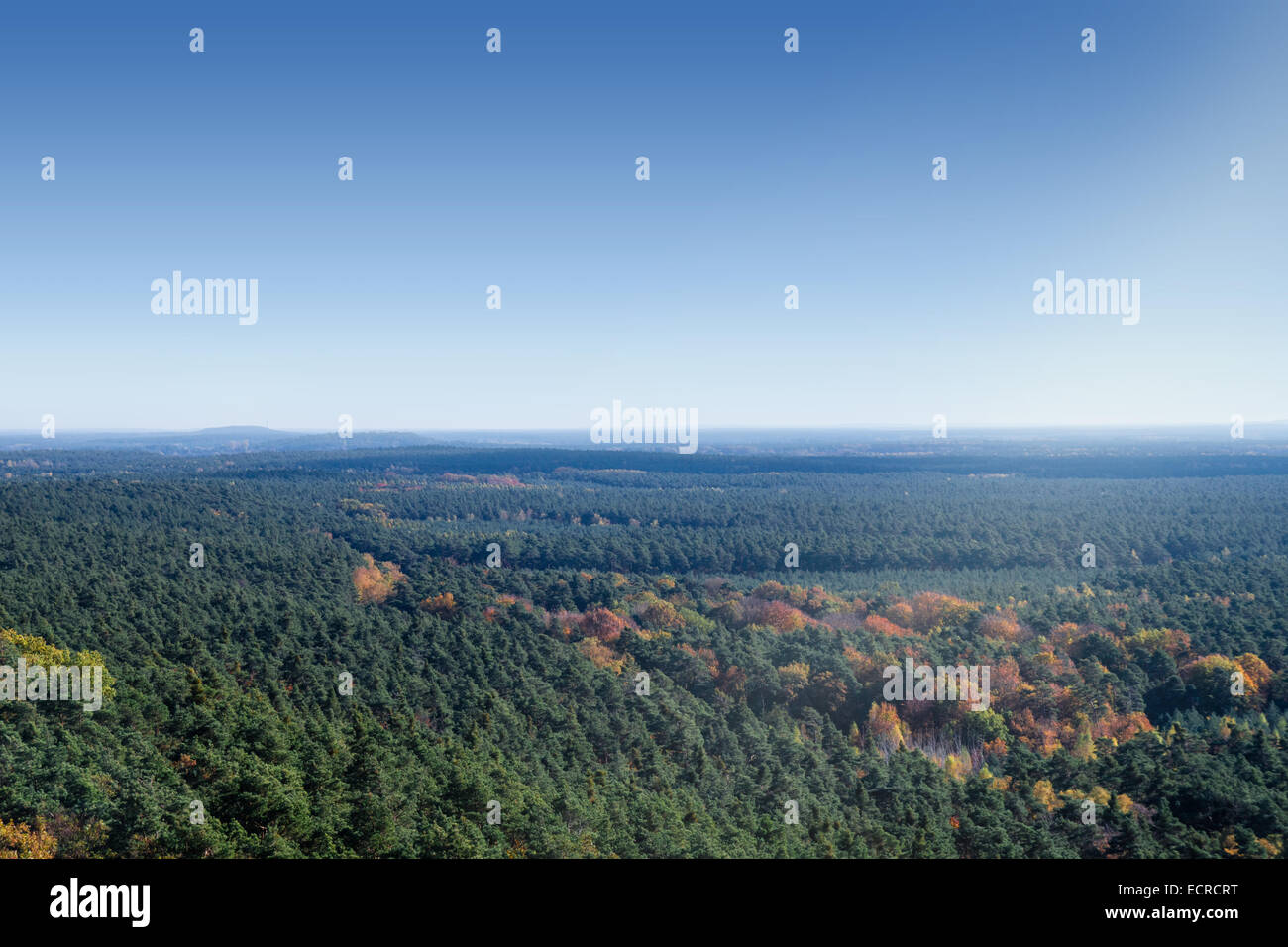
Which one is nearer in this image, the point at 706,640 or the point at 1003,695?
the point at 1003,695

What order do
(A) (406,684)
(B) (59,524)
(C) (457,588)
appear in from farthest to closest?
(B) (59,524)
(C) (457,588)
(A) (406,684)

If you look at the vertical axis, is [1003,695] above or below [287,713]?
below

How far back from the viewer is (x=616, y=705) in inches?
2291

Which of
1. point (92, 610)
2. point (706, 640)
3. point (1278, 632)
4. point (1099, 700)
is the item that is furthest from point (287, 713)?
point (1278, 632)

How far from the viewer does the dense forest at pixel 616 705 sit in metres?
31.7

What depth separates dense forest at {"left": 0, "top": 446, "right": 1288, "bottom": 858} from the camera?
31.7m

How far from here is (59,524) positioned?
105 meters

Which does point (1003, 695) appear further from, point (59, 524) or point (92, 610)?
point (59, 524)

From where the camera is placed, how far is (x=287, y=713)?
46.7 metres

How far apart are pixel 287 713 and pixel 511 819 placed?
892 inches
